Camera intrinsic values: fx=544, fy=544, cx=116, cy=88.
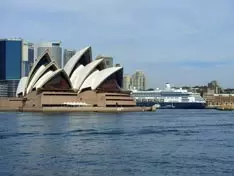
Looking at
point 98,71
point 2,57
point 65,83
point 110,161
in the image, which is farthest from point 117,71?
point 110,161

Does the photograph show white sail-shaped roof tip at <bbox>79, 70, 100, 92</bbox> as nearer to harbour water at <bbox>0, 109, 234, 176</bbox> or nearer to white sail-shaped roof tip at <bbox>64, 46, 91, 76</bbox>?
white sail-shaped roof tip at <bbox>64, 46, 91, 76</bbox>

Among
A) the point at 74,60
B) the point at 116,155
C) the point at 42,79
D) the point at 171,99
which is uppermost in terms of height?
the point at 74,60

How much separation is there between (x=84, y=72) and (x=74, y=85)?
2.41 m

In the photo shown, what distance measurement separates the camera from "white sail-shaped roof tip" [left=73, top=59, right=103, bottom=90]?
7075 cm

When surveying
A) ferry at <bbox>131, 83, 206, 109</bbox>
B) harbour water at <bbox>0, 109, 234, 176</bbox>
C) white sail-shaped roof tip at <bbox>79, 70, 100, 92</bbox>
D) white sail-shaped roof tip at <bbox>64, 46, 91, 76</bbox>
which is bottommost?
harbour water at <bbox>0, 109, 234, 176</bbox>

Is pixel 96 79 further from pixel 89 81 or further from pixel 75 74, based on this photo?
pixel 75 74

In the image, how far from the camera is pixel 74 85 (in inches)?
2847

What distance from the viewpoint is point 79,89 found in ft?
238

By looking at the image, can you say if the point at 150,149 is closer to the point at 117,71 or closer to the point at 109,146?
the point at 109,146

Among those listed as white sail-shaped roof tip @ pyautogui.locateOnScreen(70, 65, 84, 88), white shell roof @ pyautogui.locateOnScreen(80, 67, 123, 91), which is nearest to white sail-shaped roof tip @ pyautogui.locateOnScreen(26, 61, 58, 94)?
white sail-shaped roof tip @ pyautogui.locateOnScreen(70, 65, 84, 88)

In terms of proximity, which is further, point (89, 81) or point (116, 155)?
point (89, 81)

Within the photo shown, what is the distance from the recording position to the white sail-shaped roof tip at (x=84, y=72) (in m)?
70.8

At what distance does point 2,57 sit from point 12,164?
102 metres

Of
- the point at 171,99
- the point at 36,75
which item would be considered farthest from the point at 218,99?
the point at 36,75
